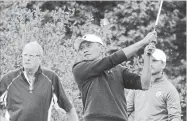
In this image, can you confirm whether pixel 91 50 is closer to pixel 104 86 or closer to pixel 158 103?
pixel 104 86

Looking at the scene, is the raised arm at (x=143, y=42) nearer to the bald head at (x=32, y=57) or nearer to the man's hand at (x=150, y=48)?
the man's hand at (x=150, y=48)

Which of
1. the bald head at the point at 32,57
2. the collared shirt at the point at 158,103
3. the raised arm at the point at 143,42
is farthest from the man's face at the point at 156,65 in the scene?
the raised arm at the point at 143,42

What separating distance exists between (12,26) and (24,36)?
0.60 meters

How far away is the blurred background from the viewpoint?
36.3 ft

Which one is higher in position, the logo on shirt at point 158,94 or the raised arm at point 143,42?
the raised arm at point 143,42

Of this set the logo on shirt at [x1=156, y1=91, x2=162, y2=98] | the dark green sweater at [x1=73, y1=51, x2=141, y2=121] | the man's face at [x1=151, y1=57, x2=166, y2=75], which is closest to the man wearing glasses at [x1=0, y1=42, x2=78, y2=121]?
the dark green sweater at [x1=73, y1=51, x2=141, y2=121]

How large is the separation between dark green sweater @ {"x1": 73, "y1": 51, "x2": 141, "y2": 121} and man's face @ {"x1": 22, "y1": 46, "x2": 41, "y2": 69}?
2.57 ft

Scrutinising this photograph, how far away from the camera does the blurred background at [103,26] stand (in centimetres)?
1108

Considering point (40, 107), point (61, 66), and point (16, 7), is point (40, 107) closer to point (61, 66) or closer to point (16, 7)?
point (61, 66)

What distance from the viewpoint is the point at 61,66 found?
10.7m

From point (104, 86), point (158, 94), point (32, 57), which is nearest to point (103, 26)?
point (158, 94)

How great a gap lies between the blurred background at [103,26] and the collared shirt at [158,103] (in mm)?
2683

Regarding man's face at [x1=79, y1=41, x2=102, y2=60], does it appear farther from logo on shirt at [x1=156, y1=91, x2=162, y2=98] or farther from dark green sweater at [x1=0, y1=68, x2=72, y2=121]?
logo on shirt at [x1=156, y1=91, x2=162, y2=98]

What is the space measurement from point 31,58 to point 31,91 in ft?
1.39
